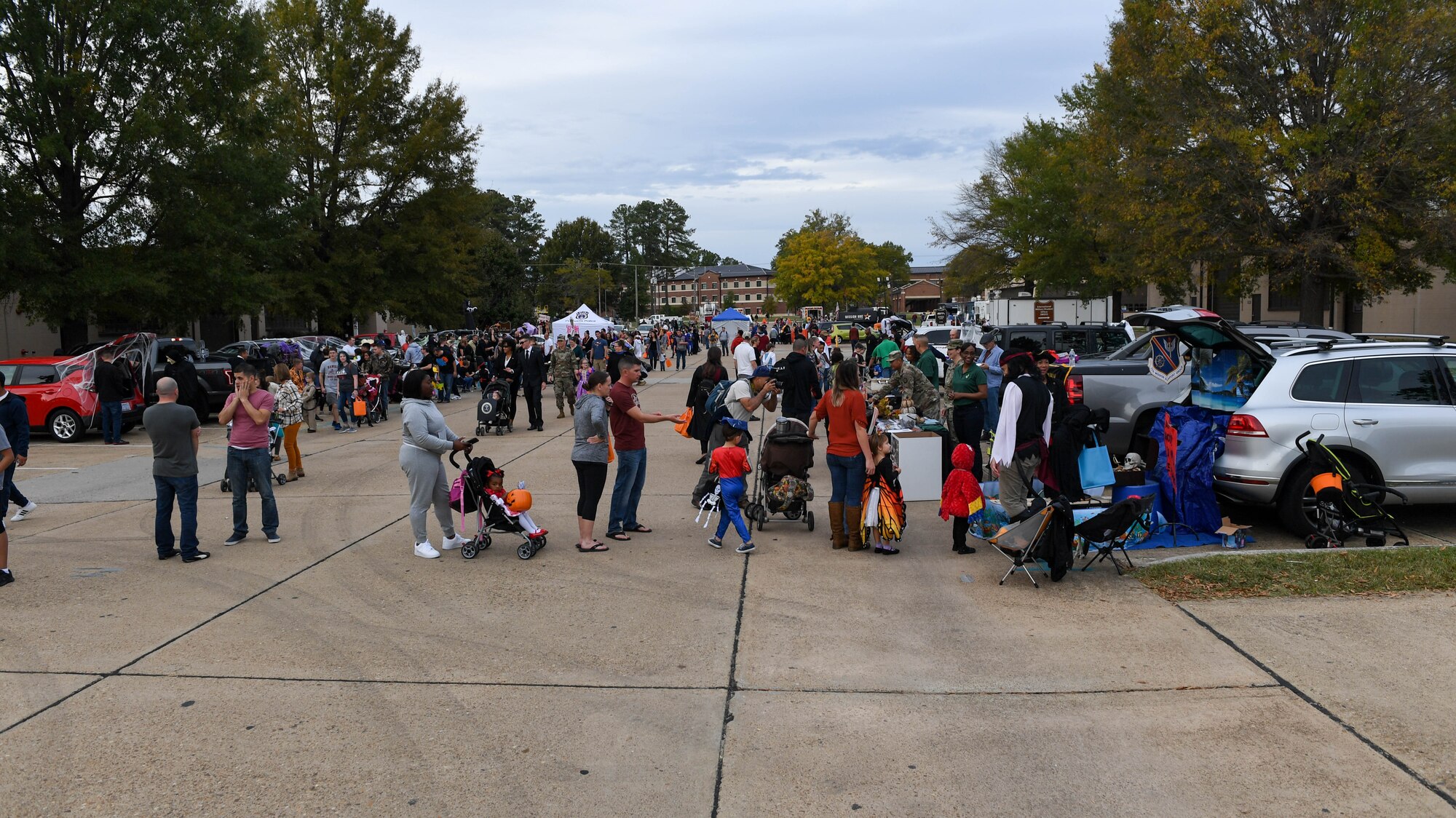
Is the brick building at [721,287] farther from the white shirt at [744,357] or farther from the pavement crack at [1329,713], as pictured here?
the pavement crack at [1329,713]

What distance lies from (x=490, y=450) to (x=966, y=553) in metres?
9.30

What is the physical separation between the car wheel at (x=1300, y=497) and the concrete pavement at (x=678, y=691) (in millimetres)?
1785

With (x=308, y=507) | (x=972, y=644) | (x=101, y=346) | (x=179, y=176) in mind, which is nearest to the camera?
(x=972, y=644)

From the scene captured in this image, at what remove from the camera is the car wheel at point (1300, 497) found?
8.48 meters

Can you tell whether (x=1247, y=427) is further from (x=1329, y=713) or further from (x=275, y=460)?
(x=275, y=460)

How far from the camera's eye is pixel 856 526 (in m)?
8.68

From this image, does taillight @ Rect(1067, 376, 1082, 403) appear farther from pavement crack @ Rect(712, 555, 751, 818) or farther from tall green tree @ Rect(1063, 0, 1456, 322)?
tall green tree @ Rect(1063, 0, 1456, 322)

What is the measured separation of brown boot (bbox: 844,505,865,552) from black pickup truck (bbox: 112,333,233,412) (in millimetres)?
13828

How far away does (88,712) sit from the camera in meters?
5.27

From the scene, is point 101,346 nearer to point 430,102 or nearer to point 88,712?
point 88,712

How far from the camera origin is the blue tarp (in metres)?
8.59

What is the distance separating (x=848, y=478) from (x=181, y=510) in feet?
18.8

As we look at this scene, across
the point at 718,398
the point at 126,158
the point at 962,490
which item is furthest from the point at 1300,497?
the point at 126,158

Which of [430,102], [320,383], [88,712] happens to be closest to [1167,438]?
[88,712]
